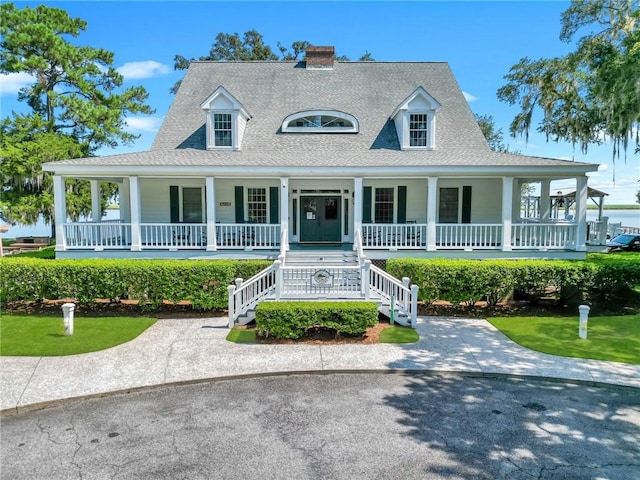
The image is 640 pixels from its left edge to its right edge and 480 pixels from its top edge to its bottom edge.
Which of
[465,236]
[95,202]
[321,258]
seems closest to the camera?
[321,258]

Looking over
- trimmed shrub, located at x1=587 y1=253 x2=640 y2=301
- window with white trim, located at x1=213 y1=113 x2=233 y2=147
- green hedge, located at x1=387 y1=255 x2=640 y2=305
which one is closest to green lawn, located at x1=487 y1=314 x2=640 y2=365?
green hedge, located at x1=387 y1=255 x2=640 y2=305

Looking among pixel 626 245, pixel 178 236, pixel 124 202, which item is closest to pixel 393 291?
pixel 178 236

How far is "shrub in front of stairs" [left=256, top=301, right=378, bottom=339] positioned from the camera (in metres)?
9.28

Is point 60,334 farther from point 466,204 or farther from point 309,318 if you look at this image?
point 466,204

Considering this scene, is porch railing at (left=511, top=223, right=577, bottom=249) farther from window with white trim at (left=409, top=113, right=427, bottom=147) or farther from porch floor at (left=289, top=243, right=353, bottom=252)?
porch floor at (left=289, top=243, right=353, bottom=252)

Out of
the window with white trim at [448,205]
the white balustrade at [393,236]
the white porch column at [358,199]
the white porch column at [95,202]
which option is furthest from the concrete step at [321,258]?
the white porch column at [95,202]

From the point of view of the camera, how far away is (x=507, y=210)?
13719 mm

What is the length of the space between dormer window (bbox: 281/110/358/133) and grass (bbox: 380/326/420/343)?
8.98 meters

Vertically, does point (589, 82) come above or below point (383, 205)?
above

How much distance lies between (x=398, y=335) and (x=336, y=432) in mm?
4421

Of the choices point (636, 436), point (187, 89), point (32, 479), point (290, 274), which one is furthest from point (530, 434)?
point (187, 89)

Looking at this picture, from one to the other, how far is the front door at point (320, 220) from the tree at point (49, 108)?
16.3 m

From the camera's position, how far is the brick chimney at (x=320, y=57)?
19.3 m

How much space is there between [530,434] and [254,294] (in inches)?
282
